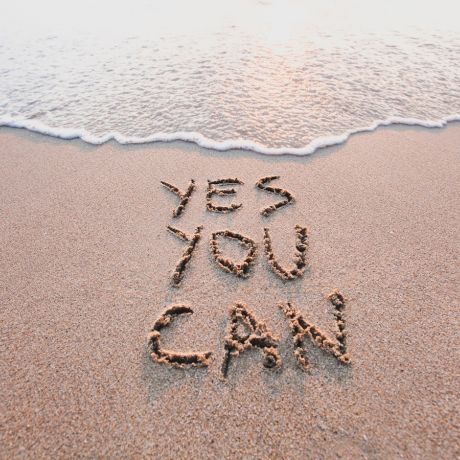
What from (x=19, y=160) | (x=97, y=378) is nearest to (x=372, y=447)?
(x=97, y=378)

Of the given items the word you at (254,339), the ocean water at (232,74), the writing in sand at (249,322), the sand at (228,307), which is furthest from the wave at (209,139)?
the word you at (254,339)

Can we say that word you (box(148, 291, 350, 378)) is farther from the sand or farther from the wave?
the wave

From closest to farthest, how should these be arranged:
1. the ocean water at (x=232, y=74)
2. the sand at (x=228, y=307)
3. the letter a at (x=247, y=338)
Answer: the sand at (x=228, y=307) → the letter a at (x=247, y=338) → the ocean water at (x=232, y=74)

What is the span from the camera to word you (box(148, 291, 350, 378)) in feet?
5.15

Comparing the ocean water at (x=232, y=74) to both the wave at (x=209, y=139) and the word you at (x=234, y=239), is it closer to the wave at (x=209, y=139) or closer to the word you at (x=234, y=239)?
the wave at (x=209, y=139)

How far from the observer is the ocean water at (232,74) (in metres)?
3.38

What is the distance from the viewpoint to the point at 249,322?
1.72 m

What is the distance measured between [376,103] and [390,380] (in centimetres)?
307

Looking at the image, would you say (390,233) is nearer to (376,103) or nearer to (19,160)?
(376,103)

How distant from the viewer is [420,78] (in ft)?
13.8

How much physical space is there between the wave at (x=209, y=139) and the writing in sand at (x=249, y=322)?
3.34 ft

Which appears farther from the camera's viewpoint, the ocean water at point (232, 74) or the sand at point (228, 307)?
the ocean water at point (232, 74)

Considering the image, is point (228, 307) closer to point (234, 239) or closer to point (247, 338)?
point (247, 338)

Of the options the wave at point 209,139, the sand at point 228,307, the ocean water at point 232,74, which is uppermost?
the ocean water at point 232,74
